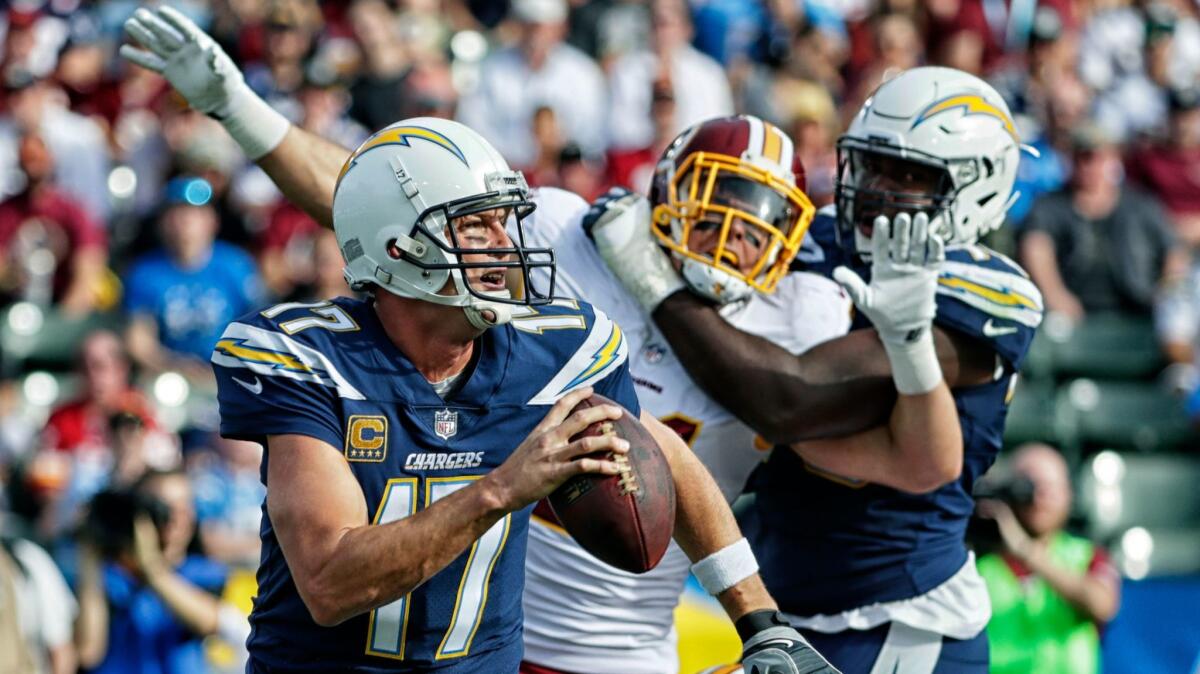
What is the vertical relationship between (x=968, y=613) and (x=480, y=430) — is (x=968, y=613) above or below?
below

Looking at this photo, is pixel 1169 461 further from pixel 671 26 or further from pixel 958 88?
pixel 958 88

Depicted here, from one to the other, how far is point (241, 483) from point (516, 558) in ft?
13.4

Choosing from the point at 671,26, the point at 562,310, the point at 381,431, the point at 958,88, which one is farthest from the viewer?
the point at 671,26

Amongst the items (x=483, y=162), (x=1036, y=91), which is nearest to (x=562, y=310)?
(x=483, y=162)

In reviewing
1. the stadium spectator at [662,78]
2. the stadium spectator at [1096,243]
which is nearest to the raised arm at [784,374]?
the stadium spectator at [1096,243]

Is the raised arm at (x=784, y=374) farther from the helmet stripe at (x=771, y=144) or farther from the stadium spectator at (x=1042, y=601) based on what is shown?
the stadium spectator at (x=1042, y=601)

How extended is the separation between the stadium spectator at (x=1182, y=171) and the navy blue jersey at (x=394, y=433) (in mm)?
7434

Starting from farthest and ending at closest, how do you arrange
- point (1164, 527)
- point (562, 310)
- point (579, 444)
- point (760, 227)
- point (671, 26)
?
point (671, 26) < point (1164, 527) < point (760, 227) < point (562, 310) < point (579, 444)

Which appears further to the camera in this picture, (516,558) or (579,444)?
(516,558)

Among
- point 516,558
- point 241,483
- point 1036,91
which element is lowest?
point 241,483

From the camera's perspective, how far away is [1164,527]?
789 centimetres

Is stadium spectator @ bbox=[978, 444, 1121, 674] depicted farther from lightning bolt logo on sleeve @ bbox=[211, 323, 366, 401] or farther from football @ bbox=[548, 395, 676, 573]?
lightning bolt logo on sleeve @ bbox=[211, 323, 366, 401]

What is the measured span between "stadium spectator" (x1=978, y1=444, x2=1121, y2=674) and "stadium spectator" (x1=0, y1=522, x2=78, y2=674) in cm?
326

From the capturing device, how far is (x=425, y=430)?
304 cm
